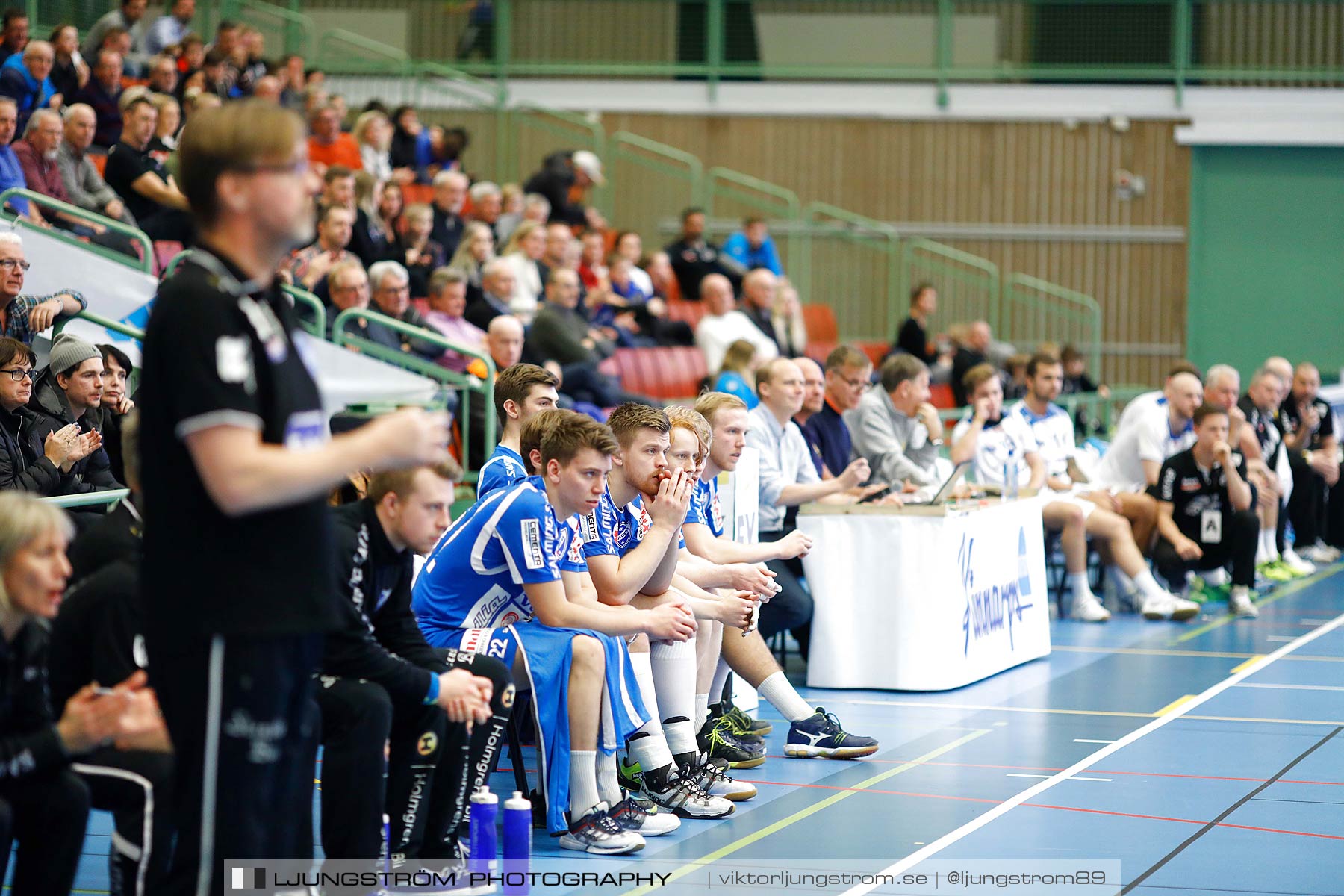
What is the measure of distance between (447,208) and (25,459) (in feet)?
22.2

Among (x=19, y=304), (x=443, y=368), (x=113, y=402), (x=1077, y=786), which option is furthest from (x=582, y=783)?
(x=443, y=368)

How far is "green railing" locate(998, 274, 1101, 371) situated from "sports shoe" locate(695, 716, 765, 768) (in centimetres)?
1321

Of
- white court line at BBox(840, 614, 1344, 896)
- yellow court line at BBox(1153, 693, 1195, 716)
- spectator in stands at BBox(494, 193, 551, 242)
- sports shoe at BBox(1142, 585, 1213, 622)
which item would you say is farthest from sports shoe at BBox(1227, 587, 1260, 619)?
spectator in stands at BBox(494, 193, 551, 242)

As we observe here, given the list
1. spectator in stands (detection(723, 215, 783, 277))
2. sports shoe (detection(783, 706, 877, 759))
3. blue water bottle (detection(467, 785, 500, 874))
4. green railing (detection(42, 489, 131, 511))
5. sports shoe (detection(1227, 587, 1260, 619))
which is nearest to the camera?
blue water bottle (detection(467, 785, 500, 874))

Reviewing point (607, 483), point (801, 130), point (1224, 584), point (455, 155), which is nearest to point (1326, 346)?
point (801, 130)

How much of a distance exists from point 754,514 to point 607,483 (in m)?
1.97

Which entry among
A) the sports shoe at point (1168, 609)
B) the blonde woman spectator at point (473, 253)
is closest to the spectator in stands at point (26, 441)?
the blonde woman spectator at point (473, 253)

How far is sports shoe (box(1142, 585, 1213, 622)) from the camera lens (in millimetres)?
9703

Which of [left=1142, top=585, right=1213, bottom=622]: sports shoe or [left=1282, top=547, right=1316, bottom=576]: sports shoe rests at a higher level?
[left=1142, top=585, right=1213, bottom=622]: sports shoe

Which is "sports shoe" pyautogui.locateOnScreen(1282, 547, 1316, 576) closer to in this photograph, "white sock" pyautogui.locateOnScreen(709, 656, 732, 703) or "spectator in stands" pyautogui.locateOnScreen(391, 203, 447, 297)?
"spectator in stands" pyautogui.locateOnScreen(391, 203, 447, 297)

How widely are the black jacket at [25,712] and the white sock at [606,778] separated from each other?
2104 millimetres

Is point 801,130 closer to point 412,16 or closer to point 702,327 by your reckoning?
point 412,16

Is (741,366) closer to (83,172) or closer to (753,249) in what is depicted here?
(83,172)

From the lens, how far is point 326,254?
32.7ft
